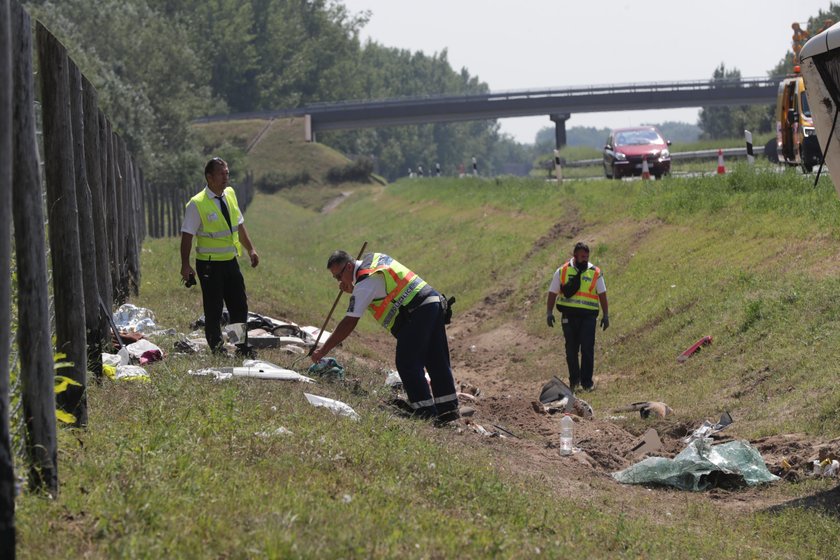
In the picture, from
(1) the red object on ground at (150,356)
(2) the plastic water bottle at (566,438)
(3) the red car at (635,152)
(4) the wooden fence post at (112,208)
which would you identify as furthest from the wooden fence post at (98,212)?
(3) the red car at (635,152)

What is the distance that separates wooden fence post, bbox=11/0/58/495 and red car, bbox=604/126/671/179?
2783 cm

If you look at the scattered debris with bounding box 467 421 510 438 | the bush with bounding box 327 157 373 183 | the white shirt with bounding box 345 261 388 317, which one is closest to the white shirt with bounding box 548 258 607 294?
the scattered debris with bounding box 467 421 510 438

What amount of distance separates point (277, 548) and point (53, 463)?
1208 mm

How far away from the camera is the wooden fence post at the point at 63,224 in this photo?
23.8ft

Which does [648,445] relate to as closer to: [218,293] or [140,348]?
[218,293]

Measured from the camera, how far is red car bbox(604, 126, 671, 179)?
108 feet

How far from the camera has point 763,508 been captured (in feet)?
28.8

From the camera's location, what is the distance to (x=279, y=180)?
73.1 m

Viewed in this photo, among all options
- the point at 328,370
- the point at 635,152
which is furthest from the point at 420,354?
Result: the point at 635,152

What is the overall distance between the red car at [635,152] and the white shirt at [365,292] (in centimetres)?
2324

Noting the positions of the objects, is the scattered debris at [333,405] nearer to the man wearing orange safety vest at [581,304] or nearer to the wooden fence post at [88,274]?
the wooden fence post at [88,274]

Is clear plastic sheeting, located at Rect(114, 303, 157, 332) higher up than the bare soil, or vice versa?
clear plastic sheeting, located at Rect(114, 303, 157, 332)

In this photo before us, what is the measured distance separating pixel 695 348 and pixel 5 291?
1042 centimetres

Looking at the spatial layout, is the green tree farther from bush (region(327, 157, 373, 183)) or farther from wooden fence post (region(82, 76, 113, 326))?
wooden fence post (region(82, 76, 113, 326))
